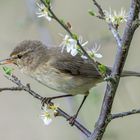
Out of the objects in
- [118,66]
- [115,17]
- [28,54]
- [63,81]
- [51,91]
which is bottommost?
[51,91]

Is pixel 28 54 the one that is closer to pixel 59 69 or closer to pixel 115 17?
pixel 59 69

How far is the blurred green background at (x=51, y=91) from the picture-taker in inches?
235

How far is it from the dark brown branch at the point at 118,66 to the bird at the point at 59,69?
1.91 m

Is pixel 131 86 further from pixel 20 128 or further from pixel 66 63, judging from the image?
pixel 20 128

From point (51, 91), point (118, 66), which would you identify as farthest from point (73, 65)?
point (118, 66)

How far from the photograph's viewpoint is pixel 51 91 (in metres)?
7.05

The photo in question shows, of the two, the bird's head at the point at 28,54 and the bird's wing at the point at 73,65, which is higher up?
the bird's head at the point at 28,54

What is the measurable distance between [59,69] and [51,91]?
1.33 meters

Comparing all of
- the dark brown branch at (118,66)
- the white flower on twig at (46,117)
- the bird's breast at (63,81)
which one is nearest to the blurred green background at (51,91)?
the bird's breast at (63,81)

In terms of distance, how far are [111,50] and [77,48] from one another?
488cm

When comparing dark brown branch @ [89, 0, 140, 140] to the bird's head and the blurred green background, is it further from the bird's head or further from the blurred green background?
the bird's head

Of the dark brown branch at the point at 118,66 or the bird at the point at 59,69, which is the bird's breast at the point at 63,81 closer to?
the bird at the point at 59,69

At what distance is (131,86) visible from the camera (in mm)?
7320

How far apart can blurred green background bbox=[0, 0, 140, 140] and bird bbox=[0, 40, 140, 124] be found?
13cm
